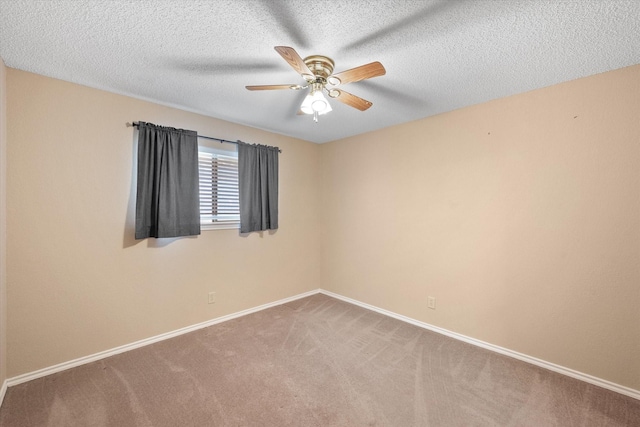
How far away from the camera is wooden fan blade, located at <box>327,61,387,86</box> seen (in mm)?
1504

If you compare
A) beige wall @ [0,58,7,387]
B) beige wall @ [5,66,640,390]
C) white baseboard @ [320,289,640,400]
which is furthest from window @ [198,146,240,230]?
white baseboard @ [320,289,640,400]

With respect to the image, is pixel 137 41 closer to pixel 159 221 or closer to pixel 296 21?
pixel 296 21

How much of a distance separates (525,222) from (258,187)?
281 cm

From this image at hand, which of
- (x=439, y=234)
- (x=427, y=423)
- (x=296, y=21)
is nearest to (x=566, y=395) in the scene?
Result: (x=427, y=423)

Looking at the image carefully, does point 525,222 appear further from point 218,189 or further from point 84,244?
point 84,244

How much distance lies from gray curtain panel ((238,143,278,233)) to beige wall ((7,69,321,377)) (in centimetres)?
31

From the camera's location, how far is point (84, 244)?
7.43 feet

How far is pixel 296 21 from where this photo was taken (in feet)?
4.83

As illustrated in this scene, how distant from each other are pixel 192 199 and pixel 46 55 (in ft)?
4.79

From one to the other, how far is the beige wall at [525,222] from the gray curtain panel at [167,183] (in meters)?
2.18

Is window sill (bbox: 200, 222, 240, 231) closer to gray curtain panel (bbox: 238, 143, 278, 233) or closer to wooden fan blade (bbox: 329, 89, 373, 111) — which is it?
gray curtain panel (bbox: 238, 143, 278, 233)

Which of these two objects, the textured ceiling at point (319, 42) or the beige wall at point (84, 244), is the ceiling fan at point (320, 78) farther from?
the beige wall at point (84, 244)

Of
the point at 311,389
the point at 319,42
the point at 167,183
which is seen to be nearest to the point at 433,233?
the point at 311,389

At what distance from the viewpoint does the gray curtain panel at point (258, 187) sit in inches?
127
